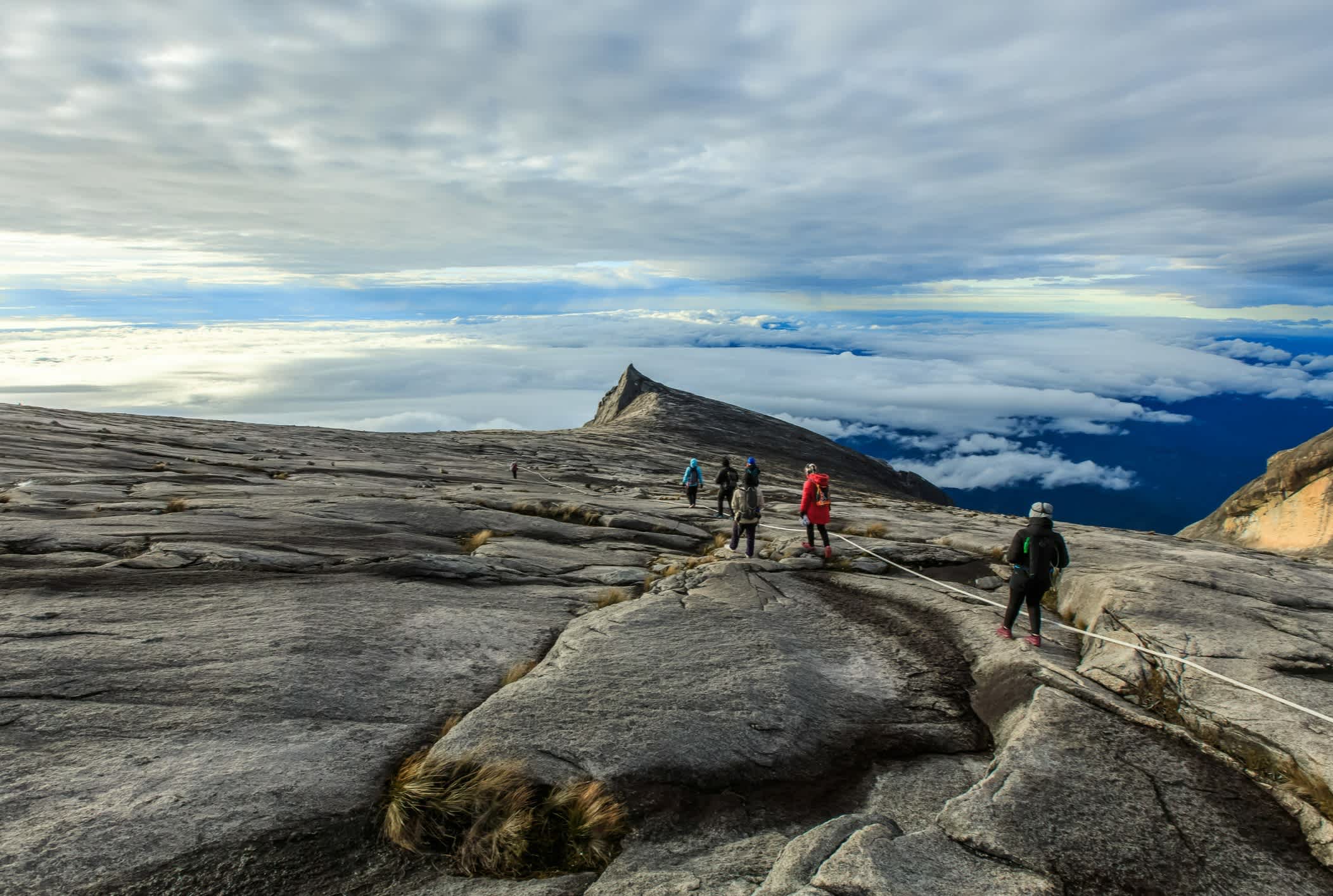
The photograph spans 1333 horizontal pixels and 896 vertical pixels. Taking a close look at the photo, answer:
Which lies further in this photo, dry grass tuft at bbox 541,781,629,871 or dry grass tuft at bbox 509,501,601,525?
dry grass tuft at bbox 509,501,601,525

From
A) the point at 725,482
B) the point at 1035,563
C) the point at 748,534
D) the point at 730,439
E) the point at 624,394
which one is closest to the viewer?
the point at 1035,563

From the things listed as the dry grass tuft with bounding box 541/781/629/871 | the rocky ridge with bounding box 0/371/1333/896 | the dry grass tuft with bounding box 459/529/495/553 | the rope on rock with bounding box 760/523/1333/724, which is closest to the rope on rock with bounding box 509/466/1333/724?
the rope on rock with bounding box 760/523/1333/724

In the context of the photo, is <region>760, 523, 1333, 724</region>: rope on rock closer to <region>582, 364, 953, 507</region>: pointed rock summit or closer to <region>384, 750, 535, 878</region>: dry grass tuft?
<region>384, 750, 535, 878</region>: dry grass tuft

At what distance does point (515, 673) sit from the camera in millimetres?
11828

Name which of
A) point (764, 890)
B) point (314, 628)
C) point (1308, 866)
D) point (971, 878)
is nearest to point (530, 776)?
point (764, 890)

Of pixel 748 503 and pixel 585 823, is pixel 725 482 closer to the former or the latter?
pixel 748 503

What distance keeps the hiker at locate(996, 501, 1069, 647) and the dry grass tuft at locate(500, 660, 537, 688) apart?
9.38 meters

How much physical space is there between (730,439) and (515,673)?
6302 centimetres

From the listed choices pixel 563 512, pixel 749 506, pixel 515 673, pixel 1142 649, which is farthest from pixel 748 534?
pixel 515 673

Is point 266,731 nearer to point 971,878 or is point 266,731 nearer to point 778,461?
point 971,878

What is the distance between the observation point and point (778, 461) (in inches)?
2756

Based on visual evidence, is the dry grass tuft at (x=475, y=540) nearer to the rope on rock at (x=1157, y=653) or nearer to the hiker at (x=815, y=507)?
the hiker at (x=815, y=507)

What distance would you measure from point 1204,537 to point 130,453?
222ft

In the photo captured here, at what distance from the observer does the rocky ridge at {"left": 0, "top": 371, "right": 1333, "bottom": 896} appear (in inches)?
294
